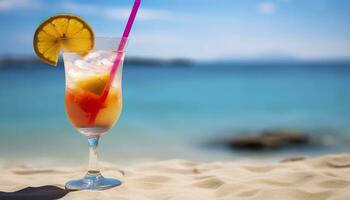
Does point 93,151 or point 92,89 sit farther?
point 93,151

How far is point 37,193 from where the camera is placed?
9.00ft

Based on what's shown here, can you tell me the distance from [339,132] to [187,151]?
223 cm

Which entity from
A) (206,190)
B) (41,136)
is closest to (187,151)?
(41,136)

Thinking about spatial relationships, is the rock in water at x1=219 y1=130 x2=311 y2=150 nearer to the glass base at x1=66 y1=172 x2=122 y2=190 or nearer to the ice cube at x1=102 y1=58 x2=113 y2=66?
the glass base at x1=66 y1=172 x2=122 y2=190

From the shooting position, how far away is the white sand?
2.61 metres

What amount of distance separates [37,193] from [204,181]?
0.87 meters

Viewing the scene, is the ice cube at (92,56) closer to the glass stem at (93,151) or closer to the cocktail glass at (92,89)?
the cocktail glass at (92,89)

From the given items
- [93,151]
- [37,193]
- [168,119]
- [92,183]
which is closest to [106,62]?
[93,151]

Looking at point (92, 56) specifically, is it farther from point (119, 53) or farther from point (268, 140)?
point (268, 140)

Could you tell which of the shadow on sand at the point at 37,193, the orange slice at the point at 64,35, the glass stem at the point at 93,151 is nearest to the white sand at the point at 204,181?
the shadow on sand at the point at 37,193

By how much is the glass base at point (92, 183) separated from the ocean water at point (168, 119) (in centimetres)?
224

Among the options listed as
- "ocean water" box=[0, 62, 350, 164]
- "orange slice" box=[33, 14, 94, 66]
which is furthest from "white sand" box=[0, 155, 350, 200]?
"ocean water" box=[0, 62, 350, 164]

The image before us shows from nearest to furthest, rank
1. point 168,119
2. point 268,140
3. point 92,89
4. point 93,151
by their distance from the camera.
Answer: point 92,89
point 93,151
point 268,140
point 168,119

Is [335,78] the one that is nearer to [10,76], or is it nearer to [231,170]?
[10,76]
